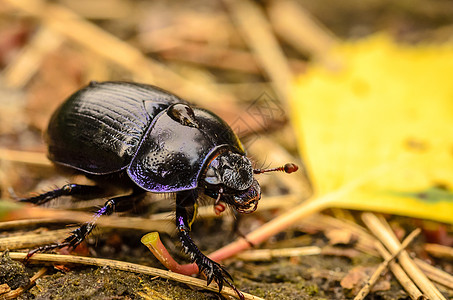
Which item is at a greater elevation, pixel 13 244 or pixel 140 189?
pixel 140 189

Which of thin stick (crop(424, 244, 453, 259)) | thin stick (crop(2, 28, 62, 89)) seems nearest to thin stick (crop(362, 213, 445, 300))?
thin stick (crop(424, 244, 453, 259))

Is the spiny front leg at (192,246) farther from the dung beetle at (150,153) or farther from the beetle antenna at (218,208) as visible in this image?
the beetle antenna at (218,208)

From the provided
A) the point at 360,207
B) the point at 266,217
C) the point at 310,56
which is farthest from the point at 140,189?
the point at 310,56

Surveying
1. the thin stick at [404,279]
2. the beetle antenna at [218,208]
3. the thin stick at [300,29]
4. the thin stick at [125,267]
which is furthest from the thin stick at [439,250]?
the thin stick at [300,29]

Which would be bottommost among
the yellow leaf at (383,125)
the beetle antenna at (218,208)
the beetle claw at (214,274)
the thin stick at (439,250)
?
the beetle claw at (214,274)

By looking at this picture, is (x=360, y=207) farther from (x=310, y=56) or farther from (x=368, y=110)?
(x=310, y=56)

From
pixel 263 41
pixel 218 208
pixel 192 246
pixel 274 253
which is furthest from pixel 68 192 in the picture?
pixel 263 41
